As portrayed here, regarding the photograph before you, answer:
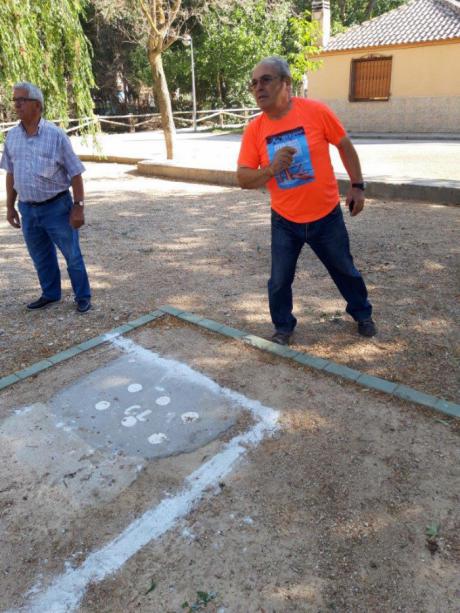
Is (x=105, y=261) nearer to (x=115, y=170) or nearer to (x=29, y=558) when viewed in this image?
(x=29, y=558)

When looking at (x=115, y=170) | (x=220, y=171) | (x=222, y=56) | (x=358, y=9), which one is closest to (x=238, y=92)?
(x=222, y=56)

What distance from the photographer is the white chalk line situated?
6.00 feet

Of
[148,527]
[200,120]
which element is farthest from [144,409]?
[200,120]

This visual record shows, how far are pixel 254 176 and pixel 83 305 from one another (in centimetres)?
216

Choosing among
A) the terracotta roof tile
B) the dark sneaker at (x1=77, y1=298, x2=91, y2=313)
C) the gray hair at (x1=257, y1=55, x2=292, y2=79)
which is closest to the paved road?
the terracotta roof tile

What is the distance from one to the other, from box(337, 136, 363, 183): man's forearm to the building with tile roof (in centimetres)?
1848

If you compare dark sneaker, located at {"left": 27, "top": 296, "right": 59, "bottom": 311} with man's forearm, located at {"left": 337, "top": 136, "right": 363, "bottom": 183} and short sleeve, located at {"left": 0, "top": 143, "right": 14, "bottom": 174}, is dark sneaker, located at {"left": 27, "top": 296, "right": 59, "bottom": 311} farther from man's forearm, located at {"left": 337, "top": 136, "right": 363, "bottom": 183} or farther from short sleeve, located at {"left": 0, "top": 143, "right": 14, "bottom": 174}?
man's forearm, located at {"left": 337, "top": 136, "right": 363, "bottom": 183}

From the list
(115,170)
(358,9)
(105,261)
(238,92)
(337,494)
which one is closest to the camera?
(337,494)

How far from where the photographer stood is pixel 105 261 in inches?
233

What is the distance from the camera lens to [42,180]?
150 inches

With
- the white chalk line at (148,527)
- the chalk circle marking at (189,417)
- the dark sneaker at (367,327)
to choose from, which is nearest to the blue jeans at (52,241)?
the chalk circle marking at (189,417)

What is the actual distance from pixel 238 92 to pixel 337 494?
108 feet

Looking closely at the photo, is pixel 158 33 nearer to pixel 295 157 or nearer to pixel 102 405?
pixel 295 157

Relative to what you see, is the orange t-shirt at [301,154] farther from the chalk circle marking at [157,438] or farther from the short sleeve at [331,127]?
the chalk circle marking at [157,438]
